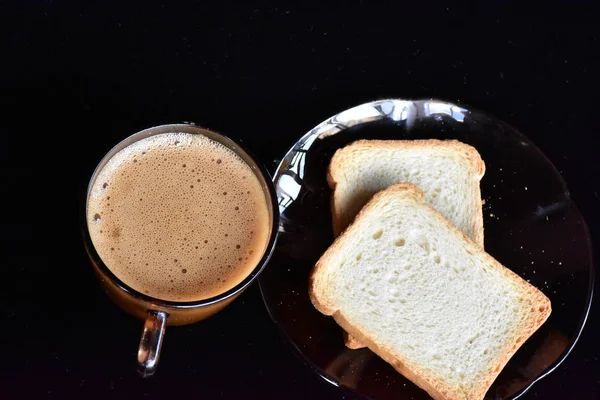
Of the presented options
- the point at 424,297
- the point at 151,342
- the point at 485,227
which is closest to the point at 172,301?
the point at 151,342

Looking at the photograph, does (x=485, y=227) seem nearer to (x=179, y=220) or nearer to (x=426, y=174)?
(x=426, y=174)

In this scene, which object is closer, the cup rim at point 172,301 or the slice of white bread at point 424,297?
the cup rim at point 172,301

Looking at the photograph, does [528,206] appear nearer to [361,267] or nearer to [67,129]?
[361,267]

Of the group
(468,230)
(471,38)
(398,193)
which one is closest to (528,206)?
(468,230)

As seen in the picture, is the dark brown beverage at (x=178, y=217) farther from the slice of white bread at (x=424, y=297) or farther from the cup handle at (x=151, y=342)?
the slice of white bread at (x=424, y=297)

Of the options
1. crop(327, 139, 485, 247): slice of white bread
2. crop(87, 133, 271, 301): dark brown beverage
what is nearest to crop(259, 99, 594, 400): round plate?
crop(327, 139, 485, 247): slice of white bread

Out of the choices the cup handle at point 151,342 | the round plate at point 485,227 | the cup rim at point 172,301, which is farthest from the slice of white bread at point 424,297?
the cup handle at point 151,342

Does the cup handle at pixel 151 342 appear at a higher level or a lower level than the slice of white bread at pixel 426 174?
lower
